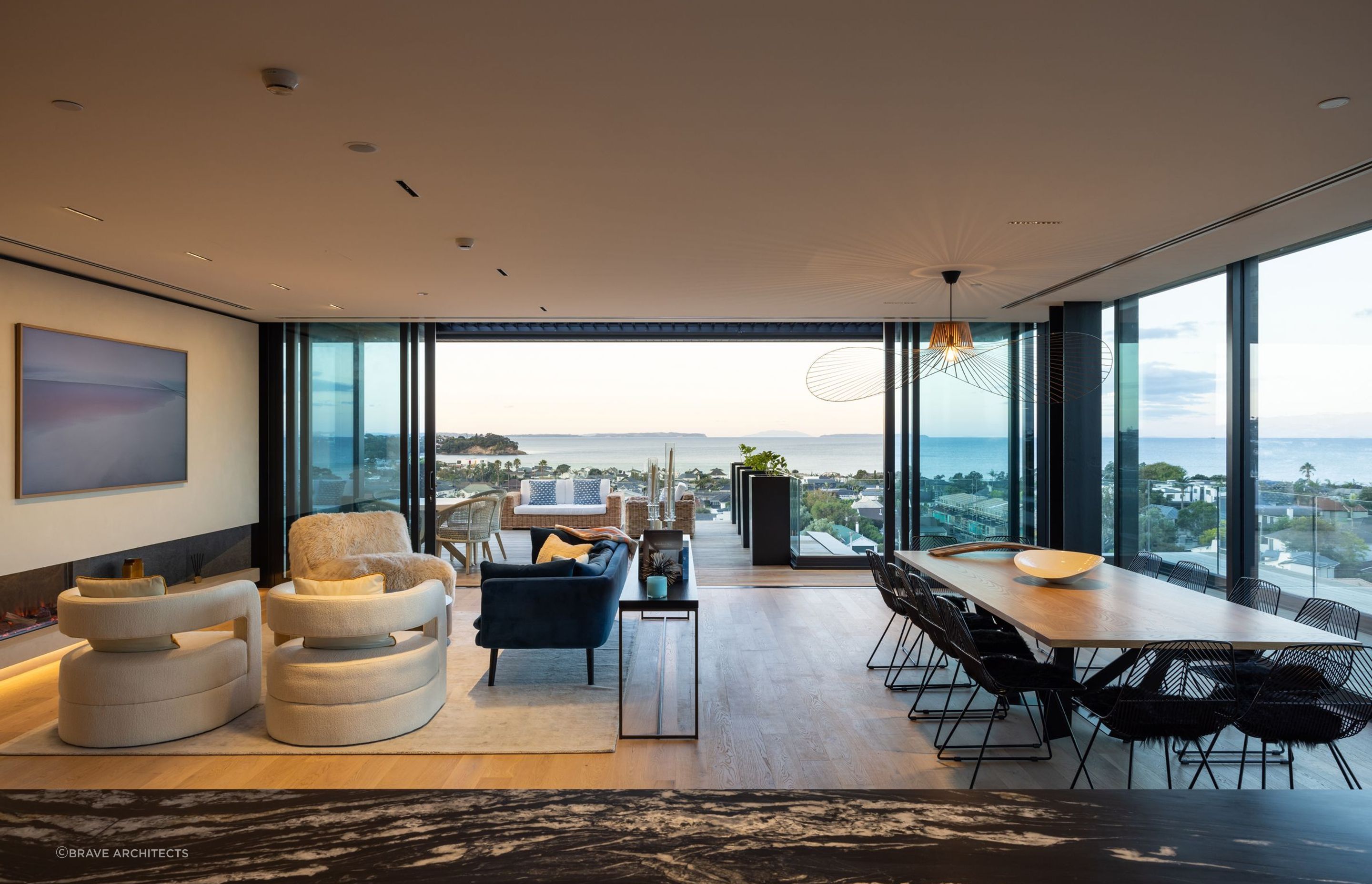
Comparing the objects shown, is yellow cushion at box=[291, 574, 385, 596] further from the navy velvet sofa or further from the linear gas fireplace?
the linear gas fireplace

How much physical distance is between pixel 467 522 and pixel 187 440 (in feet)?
8.38

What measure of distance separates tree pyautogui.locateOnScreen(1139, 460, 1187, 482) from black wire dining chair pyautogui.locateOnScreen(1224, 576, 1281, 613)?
74.3 inches

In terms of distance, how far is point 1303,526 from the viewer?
15.6 feet

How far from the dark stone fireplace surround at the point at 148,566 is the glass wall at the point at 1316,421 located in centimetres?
786

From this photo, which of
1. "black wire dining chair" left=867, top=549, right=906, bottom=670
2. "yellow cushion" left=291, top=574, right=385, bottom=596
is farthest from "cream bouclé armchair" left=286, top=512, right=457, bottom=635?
"black wire dining chair" left=867, top=549, right=906, bottom=670

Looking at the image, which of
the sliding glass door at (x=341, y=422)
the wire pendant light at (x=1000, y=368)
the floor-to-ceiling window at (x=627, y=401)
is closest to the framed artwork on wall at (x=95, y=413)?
the sliding glass door at (x=341, y=422)

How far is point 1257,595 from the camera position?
4.02 meters

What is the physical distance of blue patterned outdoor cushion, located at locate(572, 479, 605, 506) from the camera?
12.2 meters

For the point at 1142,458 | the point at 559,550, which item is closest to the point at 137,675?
the point at 559,550

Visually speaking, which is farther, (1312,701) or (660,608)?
(660,608)

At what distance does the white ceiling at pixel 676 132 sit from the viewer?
2162mm

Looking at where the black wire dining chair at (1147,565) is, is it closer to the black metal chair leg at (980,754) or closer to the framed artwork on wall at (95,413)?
the black metal chair leg at (980,754)

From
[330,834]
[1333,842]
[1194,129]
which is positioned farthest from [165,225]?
[1333,842]

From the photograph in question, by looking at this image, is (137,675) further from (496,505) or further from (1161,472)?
(1161,472)
